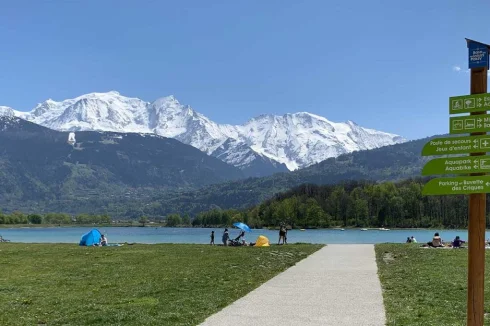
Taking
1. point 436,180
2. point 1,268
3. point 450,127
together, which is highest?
point 450,127

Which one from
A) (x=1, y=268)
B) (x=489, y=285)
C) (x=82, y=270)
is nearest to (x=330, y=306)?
(x=489, y=285)

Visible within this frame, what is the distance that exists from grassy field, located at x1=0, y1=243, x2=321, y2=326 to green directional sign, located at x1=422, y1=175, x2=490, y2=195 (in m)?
7.06

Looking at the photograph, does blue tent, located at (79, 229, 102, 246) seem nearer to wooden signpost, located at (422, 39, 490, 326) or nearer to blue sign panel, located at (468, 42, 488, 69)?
wooden signpost, located at (422, 39, 490, 326)

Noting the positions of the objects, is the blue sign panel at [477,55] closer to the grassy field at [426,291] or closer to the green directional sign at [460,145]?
the green directional sign at [460,145]

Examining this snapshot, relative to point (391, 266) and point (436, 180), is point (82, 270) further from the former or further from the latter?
point (436, 180)

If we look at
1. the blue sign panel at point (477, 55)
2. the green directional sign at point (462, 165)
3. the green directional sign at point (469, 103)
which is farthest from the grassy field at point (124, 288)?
the blue sign panel at point (477, 55)

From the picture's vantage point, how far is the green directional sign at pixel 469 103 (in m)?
9.32

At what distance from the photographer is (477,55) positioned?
9.32 metres

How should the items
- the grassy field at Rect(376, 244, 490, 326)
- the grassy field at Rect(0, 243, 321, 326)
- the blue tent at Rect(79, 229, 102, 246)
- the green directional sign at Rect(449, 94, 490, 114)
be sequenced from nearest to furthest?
the green directional sign at Rect(449, 94, 490, 114) < the grassy field at Rect(376, 244, 490, 326) < the grassy field at Rect(0, 243, 321, 326) < the blue tent at Rect(79, 229, 102, 246)

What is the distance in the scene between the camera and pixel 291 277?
74.7 feet

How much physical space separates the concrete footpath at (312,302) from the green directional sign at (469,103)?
236 inches

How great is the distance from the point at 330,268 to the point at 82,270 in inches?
500

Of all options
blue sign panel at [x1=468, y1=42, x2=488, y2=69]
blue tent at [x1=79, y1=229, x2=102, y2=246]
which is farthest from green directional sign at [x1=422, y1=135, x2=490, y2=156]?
blue tent at [x1=79, y1=229, x2=102, y2=246]

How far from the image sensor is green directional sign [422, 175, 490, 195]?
9047 mm
